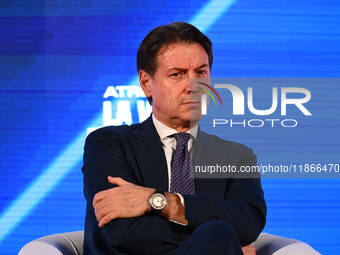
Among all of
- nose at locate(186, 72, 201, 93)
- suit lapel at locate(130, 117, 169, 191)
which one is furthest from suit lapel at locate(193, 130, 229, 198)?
nose at locate(186, 72, 201, 93)

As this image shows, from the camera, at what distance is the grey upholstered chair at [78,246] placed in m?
2.11

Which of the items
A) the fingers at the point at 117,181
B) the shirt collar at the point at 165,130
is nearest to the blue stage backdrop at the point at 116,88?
the shirt collar at the point at 165,130

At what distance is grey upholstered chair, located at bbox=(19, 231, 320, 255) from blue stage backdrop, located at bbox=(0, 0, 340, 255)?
1519 mm

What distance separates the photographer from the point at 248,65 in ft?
13.1

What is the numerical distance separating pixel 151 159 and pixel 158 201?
34 centimetres

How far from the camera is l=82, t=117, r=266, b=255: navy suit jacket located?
6.75 ft

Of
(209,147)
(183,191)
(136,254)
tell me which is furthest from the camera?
(209,147)

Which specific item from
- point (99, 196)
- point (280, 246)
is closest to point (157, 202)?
point (99, 196)

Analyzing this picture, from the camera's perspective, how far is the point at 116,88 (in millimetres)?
3992

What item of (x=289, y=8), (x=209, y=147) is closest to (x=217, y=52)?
(x=289, y=8)

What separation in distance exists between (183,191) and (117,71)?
189cm

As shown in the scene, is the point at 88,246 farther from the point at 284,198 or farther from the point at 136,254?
the point at 284,198

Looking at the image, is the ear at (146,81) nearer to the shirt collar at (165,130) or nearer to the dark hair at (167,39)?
the dark hair at (167,39)

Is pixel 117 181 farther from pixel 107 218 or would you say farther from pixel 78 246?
pixel 78 246
